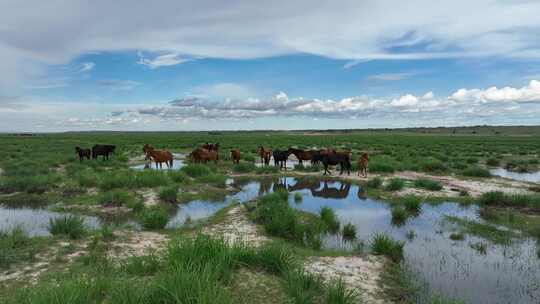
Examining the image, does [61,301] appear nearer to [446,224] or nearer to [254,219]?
[254,219]

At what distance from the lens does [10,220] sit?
8773 millimetres

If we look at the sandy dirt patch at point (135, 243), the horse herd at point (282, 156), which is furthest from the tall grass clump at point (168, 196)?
the horse herd at point (282, 156)

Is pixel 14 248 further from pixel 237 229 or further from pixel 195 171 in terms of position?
pixel 195 171

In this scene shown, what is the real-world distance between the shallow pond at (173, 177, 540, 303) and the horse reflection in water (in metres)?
0.56

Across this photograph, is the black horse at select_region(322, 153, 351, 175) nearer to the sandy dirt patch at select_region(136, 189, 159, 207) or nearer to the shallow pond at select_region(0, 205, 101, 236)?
the sandy dirt patch at select_region(136, 189, 159, 207)

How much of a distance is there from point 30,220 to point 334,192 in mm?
10964

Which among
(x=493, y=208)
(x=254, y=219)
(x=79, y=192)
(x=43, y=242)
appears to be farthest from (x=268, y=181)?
(x=43, y=242)

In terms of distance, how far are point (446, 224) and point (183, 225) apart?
298 inches

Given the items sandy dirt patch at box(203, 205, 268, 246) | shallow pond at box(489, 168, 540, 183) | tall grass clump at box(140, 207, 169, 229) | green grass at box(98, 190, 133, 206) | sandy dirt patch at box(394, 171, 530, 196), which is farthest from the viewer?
shallow pond at box(489, 168, 540, 183)

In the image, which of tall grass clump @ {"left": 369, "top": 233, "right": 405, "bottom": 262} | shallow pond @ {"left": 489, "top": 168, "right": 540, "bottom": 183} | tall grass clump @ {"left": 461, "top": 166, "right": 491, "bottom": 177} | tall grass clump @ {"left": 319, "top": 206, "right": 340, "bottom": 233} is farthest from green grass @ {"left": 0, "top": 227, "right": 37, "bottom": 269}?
shallow pond @ {"left": 489, "top": 168, "right": 540, "bottom": 183}

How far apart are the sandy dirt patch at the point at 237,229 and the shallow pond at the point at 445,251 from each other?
120 centimetres

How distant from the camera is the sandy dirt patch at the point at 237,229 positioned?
7226 mm

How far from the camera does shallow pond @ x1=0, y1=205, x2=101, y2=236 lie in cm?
789

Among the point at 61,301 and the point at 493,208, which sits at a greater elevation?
the point at 61,301
